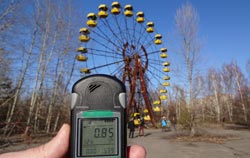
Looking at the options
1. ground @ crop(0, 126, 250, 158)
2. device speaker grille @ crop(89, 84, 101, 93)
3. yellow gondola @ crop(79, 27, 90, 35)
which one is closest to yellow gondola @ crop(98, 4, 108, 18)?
yellow gondola @ crop(79, 27, 90, 35)

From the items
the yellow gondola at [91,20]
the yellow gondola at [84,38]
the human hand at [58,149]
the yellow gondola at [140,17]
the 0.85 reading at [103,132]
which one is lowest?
the human hand at [58,149]

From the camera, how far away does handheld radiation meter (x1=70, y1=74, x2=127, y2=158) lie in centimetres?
181

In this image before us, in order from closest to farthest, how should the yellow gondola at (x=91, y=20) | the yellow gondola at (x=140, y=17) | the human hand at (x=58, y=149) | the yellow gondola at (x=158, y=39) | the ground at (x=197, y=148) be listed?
the human hand at (x=58, y=149) → the ground at (x=197, y=148) → the yellow gondola at (x=91, y=20) → the yellow gondola at (x=140, y=17) → the yellow gondola at (x=158, y=39)

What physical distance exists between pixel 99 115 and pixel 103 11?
13.0m

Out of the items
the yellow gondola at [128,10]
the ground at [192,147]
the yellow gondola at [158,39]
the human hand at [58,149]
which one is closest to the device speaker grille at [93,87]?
the human hand at [58,149]

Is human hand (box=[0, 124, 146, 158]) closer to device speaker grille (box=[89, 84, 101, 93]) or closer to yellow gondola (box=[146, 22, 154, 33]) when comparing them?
device speaker grille (box=[89, 84, 101, 93])

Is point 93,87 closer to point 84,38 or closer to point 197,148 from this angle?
point 197,148

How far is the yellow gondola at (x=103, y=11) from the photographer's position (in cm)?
1394

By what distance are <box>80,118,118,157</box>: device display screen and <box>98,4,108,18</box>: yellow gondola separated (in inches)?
503

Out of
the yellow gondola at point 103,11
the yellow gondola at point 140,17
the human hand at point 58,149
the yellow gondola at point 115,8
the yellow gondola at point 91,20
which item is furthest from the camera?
the yellow gondola at point 140,17

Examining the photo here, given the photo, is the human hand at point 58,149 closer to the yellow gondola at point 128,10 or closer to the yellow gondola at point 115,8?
the yellow gondola at point 115,8

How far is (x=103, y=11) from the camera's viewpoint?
14.1 metres

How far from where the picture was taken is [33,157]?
189 centimetres

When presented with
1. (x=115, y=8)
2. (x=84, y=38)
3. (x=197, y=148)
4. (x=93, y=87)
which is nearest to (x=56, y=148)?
(x=93, y=87)
